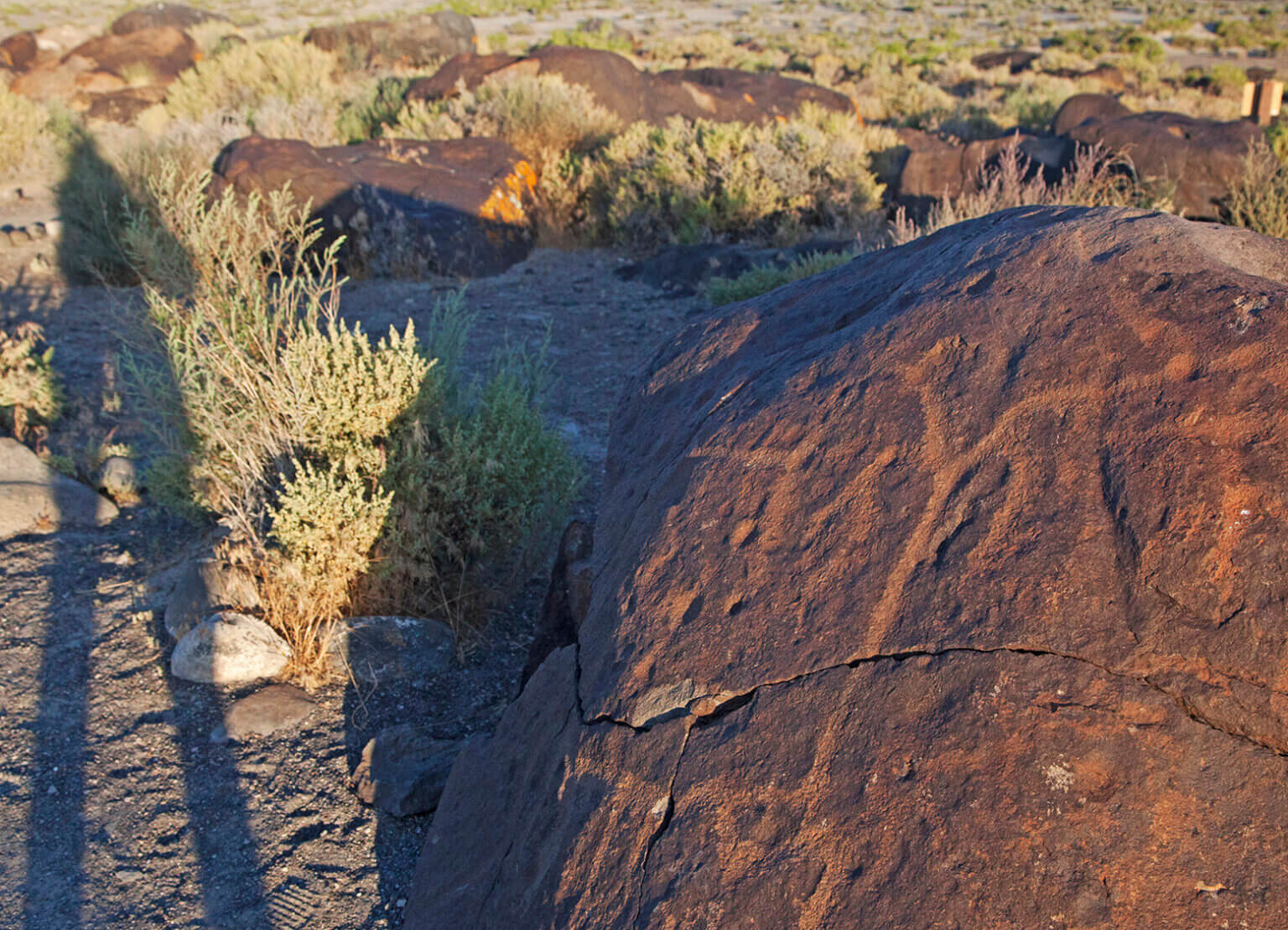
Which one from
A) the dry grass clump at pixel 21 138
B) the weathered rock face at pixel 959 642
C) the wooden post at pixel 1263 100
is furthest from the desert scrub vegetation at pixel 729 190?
the dry grass clump at pixel 21 138

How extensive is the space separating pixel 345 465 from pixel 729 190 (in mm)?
6359

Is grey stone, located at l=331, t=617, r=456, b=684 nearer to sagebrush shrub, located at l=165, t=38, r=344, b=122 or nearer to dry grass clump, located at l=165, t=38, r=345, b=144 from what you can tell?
dry grass clump, located at l=165, t=38, r=345, b=144

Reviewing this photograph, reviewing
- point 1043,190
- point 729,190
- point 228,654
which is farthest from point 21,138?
point 1043,190

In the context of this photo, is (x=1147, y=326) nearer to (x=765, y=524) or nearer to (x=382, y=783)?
(x=765, y=524)

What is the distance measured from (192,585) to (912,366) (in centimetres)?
301

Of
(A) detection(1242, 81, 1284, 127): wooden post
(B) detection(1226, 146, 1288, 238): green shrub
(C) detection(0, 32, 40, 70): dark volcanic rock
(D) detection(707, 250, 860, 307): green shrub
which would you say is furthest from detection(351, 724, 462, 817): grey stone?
(C) detection(0, 32, 40, 70): dark volcanic rock

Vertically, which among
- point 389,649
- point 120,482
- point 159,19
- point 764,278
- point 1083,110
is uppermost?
point 159,19

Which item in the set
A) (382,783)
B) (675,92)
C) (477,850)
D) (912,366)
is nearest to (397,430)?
(382,783)

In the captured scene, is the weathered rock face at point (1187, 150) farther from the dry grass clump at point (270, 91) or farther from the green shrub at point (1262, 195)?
the dry grass clump at point (270, 91)

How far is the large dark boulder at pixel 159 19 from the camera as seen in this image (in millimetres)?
21234

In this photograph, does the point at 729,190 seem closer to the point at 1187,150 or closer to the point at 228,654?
the point at 1187,150

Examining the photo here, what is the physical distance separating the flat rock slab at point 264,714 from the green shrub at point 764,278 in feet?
13.0

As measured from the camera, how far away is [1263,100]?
1166 centimetres

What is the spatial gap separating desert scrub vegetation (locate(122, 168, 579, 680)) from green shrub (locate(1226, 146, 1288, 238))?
6.83m
